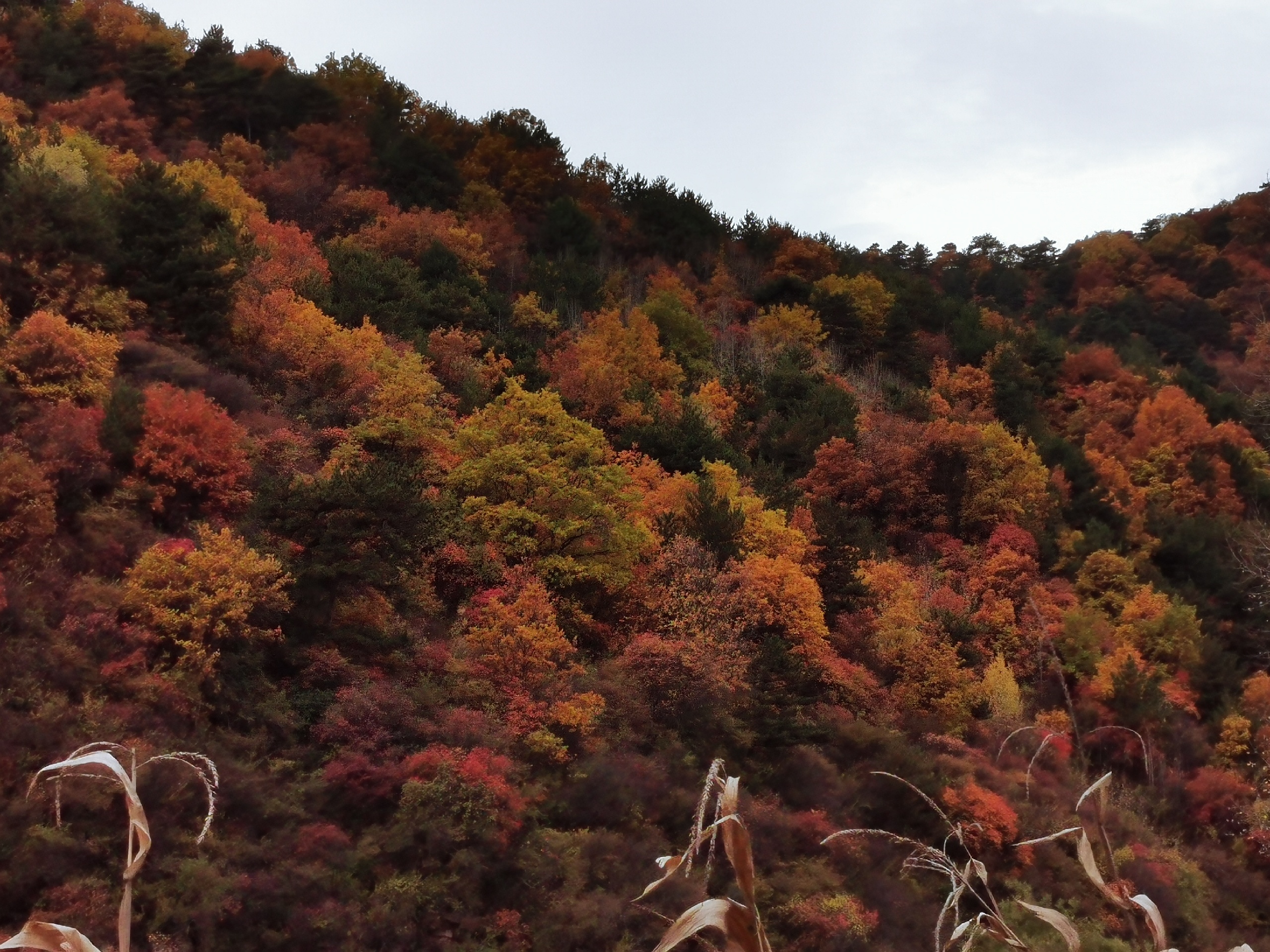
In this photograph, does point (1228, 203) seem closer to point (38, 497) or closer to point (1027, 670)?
point (1027, 670)

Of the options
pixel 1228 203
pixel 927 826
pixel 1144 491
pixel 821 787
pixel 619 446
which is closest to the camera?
pixel 821 787

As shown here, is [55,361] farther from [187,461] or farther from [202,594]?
[202,594]

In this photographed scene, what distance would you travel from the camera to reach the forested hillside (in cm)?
2078

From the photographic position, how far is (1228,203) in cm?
9619

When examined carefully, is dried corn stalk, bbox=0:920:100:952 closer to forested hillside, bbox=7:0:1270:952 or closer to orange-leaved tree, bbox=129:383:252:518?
forested hillside, bbox=7:0:1270:952

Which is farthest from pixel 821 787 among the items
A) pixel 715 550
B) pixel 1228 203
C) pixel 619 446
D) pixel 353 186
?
pixel 1228 203

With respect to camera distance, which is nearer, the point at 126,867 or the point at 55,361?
the point at 126,867

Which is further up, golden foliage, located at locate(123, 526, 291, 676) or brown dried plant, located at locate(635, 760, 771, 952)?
brown dried plant, located at locate(635, 760, 771, 952)

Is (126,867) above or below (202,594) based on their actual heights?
above

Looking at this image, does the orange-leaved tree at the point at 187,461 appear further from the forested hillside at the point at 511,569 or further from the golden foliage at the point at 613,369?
the golden foliage at the point at 613,369

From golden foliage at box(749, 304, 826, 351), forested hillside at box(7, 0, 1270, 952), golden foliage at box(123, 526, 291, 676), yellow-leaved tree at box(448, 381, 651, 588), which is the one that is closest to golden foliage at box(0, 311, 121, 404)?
forested hillside at box(7, 0, 1270, 952)

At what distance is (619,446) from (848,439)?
33.9 ft

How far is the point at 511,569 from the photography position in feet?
93.6

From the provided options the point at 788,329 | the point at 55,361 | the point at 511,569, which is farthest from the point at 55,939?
the point at 788,329
